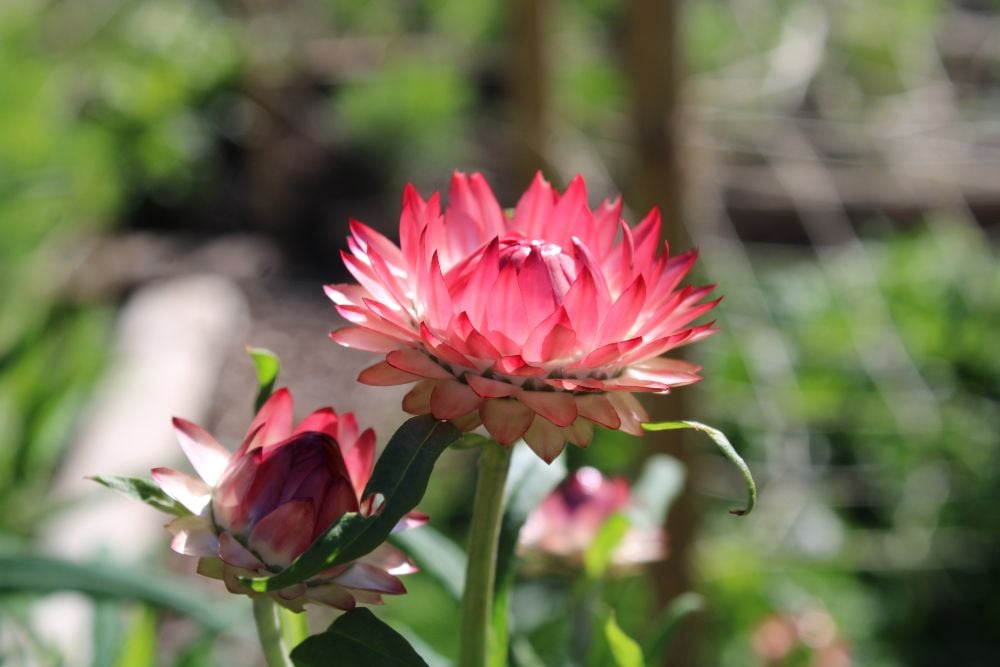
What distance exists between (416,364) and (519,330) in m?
0.04

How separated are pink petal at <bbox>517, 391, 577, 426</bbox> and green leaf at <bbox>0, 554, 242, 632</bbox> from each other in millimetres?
540

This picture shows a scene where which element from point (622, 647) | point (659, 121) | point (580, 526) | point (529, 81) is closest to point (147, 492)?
point (622, 647)

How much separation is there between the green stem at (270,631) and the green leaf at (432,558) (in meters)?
0.19

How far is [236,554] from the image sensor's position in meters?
0.44

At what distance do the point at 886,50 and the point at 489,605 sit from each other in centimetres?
291

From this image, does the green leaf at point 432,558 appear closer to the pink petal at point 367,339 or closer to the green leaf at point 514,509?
the green leaf at point 514,509

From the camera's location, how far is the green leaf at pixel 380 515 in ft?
1.37

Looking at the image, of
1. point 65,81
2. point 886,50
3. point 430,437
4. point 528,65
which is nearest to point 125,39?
point 65,81

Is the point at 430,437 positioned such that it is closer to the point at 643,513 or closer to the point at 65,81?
the point at 643,513

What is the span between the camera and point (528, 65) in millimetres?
2248

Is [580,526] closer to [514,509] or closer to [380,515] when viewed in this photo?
[514,509]

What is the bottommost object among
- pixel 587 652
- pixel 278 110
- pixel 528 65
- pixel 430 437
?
pixel 587 652

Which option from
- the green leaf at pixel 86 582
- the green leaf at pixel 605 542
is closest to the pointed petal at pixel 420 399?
the green leaf at pixel 605 542

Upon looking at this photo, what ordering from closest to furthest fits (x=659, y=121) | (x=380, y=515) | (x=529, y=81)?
(x=380, y=515) < (x=659, y=121) < (x=529, y=81)
